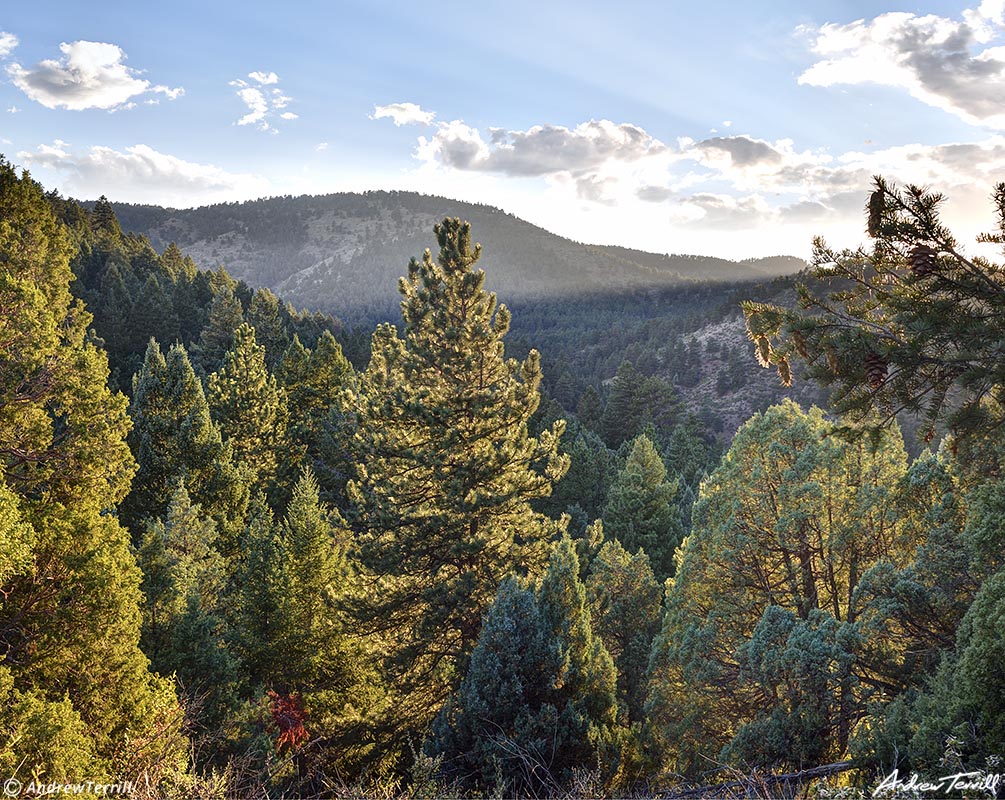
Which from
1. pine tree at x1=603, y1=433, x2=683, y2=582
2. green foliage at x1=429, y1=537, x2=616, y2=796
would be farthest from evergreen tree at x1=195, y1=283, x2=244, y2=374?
green foliage at x1=429, y1=537, x2=616, y2=796

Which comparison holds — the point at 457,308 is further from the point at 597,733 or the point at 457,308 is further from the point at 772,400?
the point at 772,400

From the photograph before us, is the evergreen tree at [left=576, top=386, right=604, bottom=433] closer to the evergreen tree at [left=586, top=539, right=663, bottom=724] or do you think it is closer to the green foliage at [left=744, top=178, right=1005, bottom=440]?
the evergreen tree at [left=586, top=539, right=663, bottom=724]

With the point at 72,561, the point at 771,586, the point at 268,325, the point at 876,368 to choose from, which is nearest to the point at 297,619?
the point at 72,561

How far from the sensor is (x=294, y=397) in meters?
38.2

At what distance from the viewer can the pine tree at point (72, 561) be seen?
927 cm

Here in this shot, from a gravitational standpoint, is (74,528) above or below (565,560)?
above

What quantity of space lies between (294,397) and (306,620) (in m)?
23.2

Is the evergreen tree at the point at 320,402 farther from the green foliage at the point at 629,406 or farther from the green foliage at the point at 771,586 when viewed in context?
the green foliage at the point at 771,586

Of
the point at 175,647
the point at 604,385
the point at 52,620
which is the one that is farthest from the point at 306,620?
the point at 604,385

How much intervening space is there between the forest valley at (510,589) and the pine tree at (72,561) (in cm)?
4

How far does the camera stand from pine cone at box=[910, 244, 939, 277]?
5.95 m

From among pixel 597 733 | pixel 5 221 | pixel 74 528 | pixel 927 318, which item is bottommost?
pixel 597 733

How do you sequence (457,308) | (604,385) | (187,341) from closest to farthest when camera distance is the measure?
(457,308), (187,341), (604,385)

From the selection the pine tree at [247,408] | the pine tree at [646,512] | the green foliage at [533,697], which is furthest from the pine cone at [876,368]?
the pine tree at [247,408]
